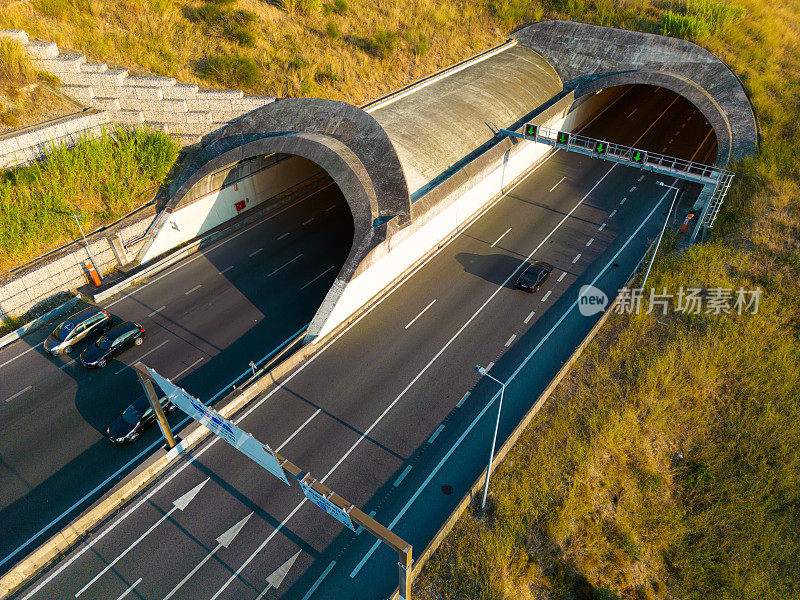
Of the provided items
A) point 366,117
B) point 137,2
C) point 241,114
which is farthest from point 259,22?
point 366,117

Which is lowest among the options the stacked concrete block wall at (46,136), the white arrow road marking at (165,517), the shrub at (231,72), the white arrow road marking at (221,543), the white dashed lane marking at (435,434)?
the white dashed lane marking at (435,434)

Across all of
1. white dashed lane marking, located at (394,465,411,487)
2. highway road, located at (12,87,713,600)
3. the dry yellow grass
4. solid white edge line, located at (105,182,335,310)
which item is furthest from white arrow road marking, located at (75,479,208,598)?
the dry yellow grass

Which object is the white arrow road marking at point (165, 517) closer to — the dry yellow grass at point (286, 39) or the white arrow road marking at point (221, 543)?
the white arrow road marking at point (221, 543)

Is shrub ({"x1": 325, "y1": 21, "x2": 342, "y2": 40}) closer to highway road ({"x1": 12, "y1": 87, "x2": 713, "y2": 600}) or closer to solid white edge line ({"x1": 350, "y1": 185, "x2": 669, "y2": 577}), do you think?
highway road ({"x1": 12, "y1": 87, "x2": 713, "y2": 600})

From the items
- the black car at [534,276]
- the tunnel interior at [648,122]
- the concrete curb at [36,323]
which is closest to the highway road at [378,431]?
the black car at [534,276]

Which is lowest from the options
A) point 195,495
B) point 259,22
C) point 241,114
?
point 195,495

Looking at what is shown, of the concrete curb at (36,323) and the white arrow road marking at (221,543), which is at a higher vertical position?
the concrete curb at (36,323)

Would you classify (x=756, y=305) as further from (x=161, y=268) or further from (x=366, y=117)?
(x=161, y=268)
